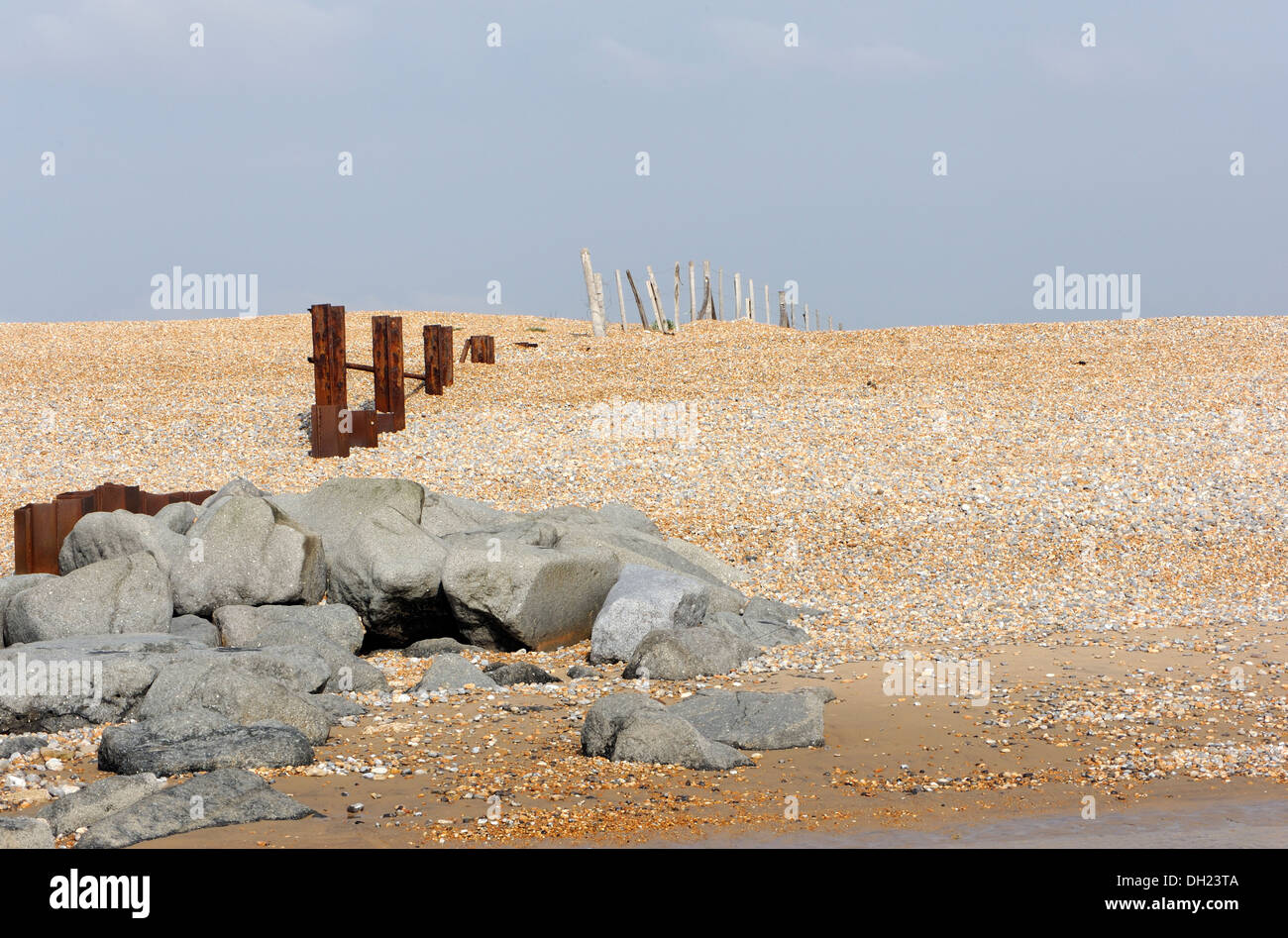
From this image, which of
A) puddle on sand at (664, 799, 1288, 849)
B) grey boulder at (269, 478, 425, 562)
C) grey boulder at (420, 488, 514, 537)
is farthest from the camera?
grey boulder at (420, 488, 514, 537)

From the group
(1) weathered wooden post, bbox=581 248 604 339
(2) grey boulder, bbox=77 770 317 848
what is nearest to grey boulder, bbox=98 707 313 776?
(2) grey boulder, bbox=77 770 317 848

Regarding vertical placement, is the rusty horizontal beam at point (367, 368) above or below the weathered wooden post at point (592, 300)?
below

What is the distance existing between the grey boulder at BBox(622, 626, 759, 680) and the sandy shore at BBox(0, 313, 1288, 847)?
24cm

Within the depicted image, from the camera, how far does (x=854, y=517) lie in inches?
558

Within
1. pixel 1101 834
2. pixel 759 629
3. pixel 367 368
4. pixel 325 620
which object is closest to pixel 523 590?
pixel 325 620

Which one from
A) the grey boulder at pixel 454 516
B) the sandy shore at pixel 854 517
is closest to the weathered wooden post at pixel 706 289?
the sandy shore at pixel 854 517

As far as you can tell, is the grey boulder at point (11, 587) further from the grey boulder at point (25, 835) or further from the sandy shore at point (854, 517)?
the grey boulder at point (25, 835)

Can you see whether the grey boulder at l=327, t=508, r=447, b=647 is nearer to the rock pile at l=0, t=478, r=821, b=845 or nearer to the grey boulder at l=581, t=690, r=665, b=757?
the rock pile at l=0, t=478, r=821, b=845

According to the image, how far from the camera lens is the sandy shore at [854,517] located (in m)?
6.72

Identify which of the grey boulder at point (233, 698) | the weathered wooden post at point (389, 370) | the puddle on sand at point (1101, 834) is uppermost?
the weathered wooden post at point (389, 370)

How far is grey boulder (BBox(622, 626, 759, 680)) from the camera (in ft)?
29.9

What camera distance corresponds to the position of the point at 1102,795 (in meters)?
6.65

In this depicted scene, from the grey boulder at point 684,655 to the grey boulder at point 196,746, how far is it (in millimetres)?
2968
